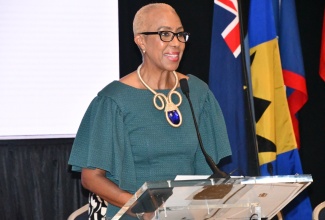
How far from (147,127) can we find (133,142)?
0.08 m

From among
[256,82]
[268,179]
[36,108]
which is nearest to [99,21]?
[36,108]

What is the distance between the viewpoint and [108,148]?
9.37ft

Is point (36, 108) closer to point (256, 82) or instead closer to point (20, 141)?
point (20, 141)

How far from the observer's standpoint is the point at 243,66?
452 centimetres

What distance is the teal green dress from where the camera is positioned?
2.86 m

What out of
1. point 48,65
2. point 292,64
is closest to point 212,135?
point 48,65

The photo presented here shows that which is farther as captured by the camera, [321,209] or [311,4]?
[311,4]

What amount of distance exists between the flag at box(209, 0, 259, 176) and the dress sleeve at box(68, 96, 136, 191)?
1690 millimetres

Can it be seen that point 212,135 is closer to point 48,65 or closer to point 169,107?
point 169,107

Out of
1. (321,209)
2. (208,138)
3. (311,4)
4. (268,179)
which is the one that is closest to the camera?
(268,179)

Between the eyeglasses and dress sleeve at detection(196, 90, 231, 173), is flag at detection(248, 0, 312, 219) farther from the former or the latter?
the eyeglasses

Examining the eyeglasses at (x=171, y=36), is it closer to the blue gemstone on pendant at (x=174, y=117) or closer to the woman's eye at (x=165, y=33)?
the woman's eye at (x=165, y=33)

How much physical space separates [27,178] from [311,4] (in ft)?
7.94

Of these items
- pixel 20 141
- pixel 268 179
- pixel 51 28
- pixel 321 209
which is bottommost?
pixel 321 209
